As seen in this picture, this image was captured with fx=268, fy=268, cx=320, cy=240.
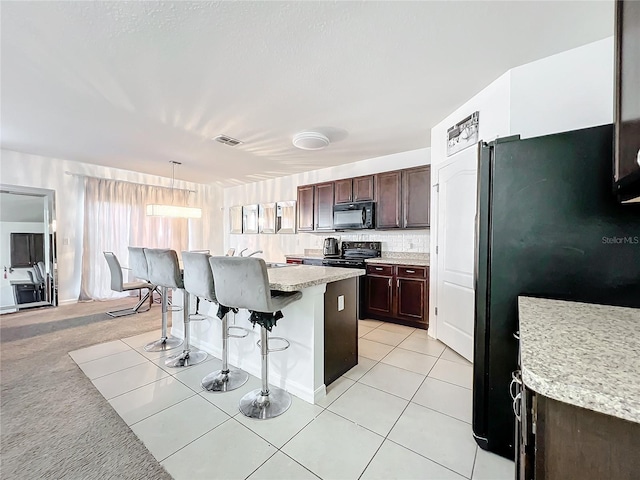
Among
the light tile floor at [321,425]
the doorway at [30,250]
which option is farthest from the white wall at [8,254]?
the light tile floor at [321,425]

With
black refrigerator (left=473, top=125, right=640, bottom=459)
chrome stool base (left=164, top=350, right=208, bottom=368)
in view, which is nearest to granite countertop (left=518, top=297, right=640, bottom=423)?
black refrigerator (left=473, top=125, right=640, bottom=459)

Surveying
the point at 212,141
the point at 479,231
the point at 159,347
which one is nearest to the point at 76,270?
the point at 159,347

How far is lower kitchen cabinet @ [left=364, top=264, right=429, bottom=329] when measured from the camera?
3426 mm

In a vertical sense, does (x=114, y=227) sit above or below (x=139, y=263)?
above

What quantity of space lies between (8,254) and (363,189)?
588cm

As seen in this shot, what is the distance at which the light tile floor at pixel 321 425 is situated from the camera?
138 cm

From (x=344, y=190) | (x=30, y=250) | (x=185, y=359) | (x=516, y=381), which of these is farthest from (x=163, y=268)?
(x=30, y=250)

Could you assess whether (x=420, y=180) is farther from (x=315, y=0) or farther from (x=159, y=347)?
(x=159, y=347)

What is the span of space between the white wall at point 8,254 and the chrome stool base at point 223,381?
14.6ft

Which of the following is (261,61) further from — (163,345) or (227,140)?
(163,345)

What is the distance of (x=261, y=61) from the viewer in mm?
2004

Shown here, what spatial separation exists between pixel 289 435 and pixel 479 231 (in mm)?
1605

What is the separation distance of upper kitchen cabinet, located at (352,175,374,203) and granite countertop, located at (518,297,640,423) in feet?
10.9

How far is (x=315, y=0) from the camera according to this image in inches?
59.1
